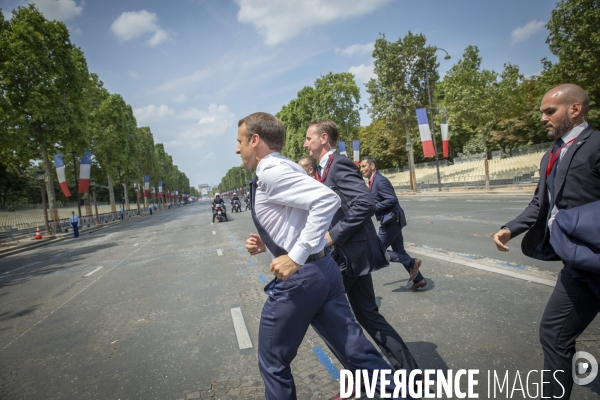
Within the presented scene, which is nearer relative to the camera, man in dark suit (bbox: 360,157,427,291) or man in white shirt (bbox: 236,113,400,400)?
man in white shirt (bbox: 236,113,400,400)

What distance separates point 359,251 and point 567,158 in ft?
4.54

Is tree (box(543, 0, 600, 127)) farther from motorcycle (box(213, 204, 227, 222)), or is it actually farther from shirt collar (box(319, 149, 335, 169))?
shirt collar (box(319, 149, 335, 169))

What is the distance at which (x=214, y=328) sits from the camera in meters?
4.24

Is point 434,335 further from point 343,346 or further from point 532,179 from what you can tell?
point 532,179

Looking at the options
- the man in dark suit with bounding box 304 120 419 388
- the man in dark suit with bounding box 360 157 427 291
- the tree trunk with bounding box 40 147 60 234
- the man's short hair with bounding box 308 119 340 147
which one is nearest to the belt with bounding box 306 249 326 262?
the man in dark suit with bounding box 304 120 419 388

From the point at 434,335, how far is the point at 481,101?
26629 millimetres

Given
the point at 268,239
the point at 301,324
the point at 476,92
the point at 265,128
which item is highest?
the point at 476,92

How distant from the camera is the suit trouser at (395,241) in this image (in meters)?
4.68

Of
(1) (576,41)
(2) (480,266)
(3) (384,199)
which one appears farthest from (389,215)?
(1) (576,41)

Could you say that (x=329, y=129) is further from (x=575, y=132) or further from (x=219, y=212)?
(x=219, y=212)

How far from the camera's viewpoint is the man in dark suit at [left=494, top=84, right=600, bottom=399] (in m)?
1.95

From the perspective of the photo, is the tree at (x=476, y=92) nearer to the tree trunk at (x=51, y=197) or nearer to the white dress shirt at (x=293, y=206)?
the white dress shirt at (x=293, y=206)

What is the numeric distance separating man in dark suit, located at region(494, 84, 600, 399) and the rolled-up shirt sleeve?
55.6 inches

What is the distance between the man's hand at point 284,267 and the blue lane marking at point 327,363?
1.64 meters
